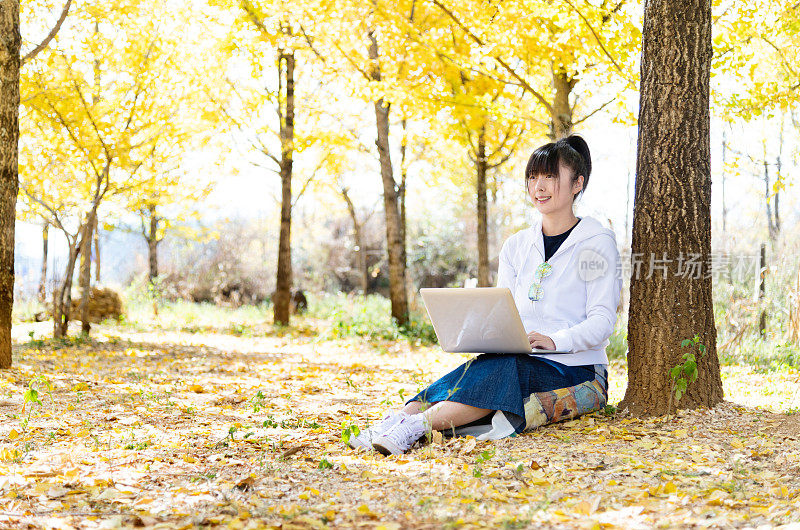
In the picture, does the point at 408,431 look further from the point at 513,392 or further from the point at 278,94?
the point at 278,94

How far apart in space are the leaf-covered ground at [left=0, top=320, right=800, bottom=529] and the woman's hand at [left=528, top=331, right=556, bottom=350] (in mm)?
392

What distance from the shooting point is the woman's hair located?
127 inches

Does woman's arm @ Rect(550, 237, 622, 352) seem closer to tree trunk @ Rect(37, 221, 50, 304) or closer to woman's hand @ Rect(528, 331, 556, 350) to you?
woman's hand @ Rect(528, 331, 556, 350)

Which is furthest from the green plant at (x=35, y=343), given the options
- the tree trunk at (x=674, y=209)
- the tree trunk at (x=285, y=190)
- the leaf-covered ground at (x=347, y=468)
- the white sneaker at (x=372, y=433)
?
the tree trunk at (x=674, y=209)

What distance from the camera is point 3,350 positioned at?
530 cm

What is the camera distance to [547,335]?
303cm

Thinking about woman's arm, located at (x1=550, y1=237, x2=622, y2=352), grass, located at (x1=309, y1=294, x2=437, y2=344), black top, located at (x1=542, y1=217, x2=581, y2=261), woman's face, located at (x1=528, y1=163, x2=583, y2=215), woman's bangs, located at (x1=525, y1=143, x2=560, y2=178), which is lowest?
grass, located at (x1=309, y1=294, x2=437, y2=344)

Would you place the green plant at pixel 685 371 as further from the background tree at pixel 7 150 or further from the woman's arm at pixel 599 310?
the background tree at pixel 7 150

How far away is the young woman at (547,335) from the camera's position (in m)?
2.96

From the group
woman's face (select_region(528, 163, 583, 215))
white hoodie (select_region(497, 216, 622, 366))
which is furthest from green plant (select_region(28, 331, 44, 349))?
woman's face (select_region(528, 163, 583, 215))

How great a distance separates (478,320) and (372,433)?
2.13ft

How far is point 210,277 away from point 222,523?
1506cm

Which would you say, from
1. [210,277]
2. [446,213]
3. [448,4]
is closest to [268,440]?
[448,4]

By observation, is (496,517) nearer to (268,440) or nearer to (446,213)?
(268,440)
